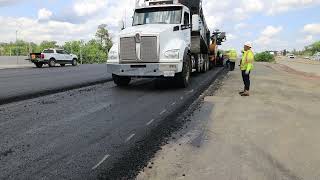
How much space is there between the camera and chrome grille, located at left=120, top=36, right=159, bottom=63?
45.2 feet

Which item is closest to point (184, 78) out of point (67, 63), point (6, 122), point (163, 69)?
point (163, 69)

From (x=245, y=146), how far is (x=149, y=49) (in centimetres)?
766

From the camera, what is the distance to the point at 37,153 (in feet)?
19.7

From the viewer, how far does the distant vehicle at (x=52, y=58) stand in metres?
37.4

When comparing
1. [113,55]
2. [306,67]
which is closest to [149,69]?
[113,55]

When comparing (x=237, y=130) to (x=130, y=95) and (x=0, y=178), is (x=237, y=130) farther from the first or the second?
(x=130, y=95)

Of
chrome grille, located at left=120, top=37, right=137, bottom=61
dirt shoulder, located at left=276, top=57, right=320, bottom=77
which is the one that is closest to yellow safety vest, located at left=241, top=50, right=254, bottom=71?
chrome grille, located at left=120, top=37, right=137, bottom=61

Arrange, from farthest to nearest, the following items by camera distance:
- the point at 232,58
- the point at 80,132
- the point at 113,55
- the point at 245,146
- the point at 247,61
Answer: the point at 232,58, the point at 113,55, the point at 247,61, the point at 80,132, the point at 245,146

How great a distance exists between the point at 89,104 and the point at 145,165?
5.21 meters

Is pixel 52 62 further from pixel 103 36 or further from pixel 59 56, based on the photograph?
pixel 103 36

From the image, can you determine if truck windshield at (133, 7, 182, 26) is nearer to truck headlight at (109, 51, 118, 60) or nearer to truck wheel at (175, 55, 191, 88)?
truck wheel at (175, 55, 191, 88)

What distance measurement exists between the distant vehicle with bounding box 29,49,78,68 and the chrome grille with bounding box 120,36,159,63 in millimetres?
25004

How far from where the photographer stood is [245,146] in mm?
6691

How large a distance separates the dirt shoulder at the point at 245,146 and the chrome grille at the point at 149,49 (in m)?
3.50
